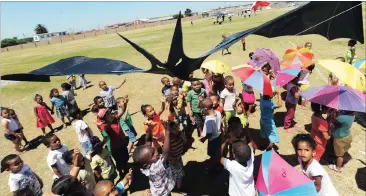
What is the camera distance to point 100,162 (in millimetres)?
4297

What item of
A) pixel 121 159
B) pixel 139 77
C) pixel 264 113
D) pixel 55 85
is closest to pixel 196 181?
pixel 121 159

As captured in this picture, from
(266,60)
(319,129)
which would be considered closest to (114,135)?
(319,129)

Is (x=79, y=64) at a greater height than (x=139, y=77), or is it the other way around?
(x=79, y=64)

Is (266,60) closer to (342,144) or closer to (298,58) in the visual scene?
(298,58)

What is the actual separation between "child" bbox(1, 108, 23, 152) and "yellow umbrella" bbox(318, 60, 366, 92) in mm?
7560

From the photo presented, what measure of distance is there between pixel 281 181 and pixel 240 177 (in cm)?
92

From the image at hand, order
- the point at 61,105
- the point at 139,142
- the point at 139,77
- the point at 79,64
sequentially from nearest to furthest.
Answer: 1. the point at 79,64
2. the point at 139,142
3. the point at 61,105
4. the point at 139,77

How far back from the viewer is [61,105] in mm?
7828

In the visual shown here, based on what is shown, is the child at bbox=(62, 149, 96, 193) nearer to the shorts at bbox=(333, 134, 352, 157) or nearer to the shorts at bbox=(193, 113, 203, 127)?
the shorts at bbox=(193, 113, 203, 127)

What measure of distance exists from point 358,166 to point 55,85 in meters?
14.7

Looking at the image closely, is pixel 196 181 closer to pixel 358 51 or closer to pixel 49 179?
pixel 49 179

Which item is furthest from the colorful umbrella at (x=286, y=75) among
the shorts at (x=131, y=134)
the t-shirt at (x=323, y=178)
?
the shorts at (x=131, y=134)

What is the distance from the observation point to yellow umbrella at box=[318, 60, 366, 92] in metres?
3.63

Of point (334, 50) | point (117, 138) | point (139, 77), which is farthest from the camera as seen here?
point (334, 50)
